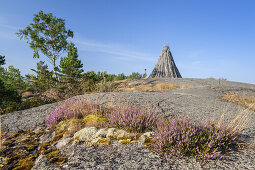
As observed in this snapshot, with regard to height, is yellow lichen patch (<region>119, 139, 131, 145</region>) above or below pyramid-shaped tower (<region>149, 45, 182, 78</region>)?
below

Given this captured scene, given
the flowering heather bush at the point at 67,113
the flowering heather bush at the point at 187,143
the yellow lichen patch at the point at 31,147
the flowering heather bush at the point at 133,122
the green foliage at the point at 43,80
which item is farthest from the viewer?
the green foliage at the point at 43,80

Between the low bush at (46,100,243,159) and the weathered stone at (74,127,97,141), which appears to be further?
the weathered stone at (74,127,97,141)

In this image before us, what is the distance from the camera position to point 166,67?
2178cm

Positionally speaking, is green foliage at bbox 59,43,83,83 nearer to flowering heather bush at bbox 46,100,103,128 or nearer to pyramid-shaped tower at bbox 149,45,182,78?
flowering heather bush at bbox 46,100,103,128

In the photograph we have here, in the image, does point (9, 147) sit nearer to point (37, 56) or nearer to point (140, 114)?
point (140, 114)

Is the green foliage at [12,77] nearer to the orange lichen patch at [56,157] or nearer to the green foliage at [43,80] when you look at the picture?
the green foliage at [43,80]

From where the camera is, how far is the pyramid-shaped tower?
71.1ft

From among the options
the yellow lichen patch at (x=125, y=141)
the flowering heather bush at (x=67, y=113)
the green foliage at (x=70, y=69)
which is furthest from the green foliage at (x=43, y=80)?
the yellow lichen patch at (x=125, y=141)

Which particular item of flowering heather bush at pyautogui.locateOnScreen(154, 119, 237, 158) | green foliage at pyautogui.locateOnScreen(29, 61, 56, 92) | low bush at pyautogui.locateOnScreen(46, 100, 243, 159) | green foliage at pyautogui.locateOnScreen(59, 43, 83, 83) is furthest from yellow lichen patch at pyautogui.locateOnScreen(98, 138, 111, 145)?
green foliage at pyautogui.locateOnScreen(29, 61, 56, 92)

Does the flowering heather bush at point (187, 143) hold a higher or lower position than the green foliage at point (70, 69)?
lower

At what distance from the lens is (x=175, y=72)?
21.9m

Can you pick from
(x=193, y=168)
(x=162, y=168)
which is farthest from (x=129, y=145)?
(x=193, y=168)

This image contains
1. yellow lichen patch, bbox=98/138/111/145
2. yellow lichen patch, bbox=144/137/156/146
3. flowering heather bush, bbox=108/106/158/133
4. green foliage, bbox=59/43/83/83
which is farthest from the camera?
green foliage, bbox=59/43/83/83

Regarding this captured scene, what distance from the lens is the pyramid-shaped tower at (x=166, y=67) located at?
71.1ft
